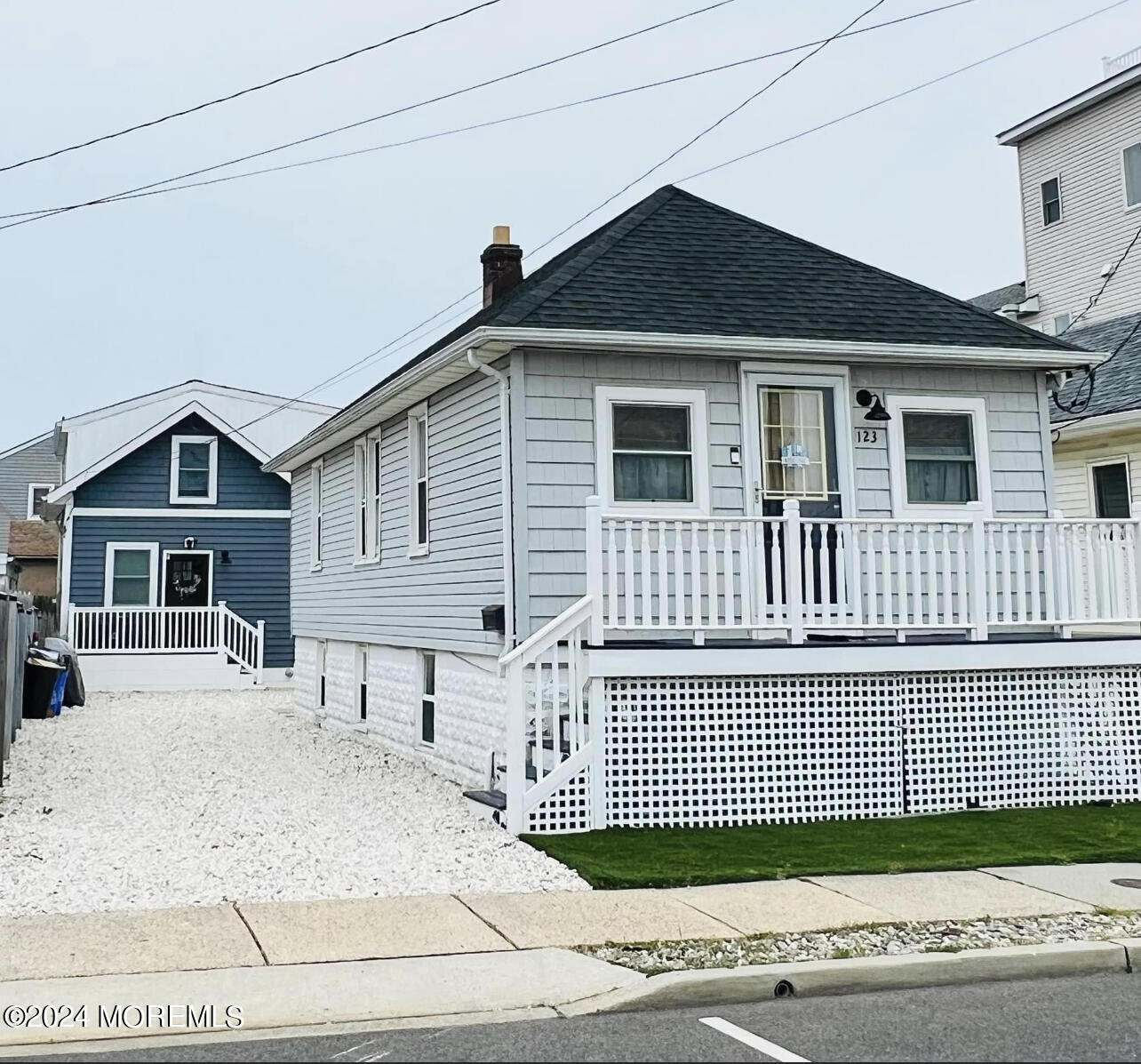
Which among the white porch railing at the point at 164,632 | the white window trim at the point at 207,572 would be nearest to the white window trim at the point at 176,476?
the white window trim at the point at 207,572

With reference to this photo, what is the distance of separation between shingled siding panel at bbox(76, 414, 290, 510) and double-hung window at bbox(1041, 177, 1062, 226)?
17.3 meters

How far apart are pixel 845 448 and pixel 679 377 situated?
1.77 m

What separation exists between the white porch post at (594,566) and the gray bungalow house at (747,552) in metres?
0.03

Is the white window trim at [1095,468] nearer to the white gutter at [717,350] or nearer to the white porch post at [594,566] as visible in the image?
the white gutter at [717,350]

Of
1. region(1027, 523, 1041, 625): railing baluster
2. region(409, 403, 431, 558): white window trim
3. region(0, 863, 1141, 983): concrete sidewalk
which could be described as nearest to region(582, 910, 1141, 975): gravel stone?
region(0, 863, 1141, 983): concrete sidewalk

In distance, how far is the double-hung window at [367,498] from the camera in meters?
15.7

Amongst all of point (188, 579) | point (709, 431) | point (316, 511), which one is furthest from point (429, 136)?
point (188, 579)

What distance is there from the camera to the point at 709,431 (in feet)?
37.8

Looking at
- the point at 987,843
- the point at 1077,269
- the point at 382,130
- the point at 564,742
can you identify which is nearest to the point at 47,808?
the point at 564,742

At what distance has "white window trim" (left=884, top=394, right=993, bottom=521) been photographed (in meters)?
12.0

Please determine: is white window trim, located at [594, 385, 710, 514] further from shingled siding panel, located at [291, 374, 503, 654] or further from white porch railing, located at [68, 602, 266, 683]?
white porch railing, located at [68, 602, 266, 683]

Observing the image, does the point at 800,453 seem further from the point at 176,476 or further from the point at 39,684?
the point at 176,476

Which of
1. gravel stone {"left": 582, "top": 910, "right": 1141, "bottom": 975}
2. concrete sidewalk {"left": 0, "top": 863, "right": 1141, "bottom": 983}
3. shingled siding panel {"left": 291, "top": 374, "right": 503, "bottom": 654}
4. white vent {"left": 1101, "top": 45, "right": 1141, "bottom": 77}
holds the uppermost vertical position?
white vent {"left": 1101, "top": 45, "right": 1141, "bottom": 77}

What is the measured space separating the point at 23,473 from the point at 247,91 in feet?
116
